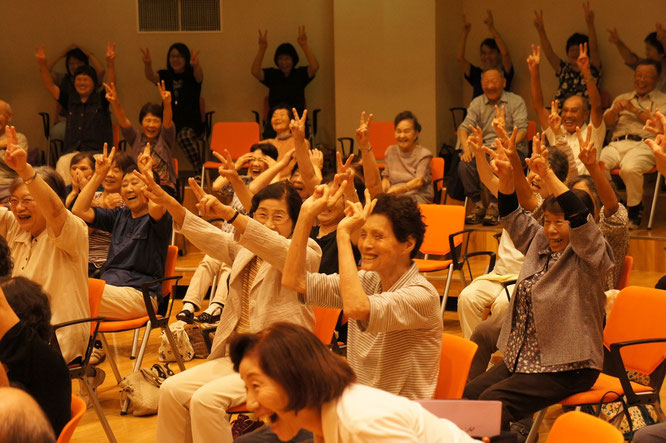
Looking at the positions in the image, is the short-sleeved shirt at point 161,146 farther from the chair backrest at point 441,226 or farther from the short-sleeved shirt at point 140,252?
the chair backrest at point 441,226

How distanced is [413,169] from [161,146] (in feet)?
7.17

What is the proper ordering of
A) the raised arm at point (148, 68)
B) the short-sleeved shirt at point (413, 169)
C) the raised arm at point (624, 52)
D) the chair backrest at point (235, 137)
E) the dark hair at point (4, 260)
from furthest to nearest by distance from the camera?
1. the raised arm at point (148, 68)
2. the chair backrest at point (235, 137)
3. the raised arm at point (624, 52)
4. the short-sleeved shirt at point (413, 169)
5. the dark hair at point (4, 260)

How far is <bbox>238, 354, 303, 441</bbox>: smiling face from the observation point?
2.03 m

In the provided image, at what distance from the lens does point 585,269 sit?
3.18 m

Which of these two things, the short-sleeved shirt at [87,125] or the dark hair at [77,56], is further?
the dark hair at [77,56]

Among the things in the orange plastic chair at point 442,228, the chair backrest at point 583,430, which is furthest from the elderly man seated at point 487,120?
the chair backrest at point 583,430

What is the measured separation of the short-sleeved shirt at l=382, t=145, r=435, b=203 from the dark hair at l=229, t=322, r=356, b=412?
492cm

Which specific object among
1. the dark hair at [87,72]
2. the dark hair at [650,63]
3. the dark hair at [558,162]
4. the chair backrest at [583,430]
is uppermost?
the dark hair at [87,72]

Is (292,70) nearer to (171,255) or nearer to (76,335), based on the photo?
(171,255)

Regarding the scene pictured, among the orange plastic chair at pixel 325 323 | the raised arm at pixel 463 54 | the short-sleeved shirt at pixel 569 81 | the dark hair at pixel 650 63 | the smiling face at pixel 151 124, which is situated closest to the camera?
the orange plastic chair at pixel 325 323

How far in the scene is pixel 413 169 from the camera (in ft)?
23.3

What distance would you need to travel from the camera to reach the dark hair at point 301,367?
2023 mm

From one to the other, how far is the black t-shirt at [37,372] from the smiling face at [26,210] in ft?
4.67

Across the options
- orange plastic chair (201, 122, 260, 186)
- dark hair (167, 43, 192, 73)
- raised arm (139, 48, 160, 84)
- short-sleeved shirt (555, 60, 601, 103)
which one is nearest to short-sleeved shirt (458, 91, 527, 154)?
short-sleeved shirt (555, 60, 601, 103)
